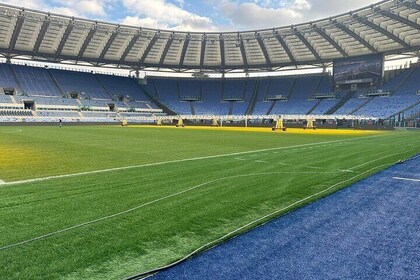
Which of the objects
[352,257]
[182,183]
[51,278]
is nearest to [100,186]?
[182,183]

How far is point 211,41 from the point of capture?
69000mm

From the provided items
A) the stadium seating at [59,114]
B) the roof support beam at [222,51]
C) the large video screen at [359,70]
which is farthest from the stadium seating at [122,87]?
the large video screen at [359,70]

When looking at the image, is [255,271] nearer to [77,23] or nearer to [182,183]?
[182,183]

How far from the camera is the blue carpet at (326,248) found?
3.67m

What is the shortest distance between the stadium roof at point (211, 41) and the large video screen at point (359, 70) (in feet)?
5.33

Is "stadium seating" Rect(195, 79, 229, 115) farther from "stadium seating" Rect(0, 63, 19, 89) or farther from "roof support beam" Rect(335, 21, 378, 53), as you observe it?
"stadium seating" Rect(0, 63, 19, 89)

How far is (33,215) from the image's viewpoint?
544 cm

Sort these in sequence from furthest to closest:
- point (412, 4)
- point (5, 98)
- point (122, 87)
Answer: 1. point (122, 87)
2. point (5, 98)
3. point (412, 4)

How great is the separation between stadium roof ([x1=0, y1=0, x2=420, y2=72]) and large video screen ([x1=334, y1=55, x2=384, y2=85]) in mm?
1625

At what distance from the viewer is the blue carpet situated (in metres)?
Result: 3.67

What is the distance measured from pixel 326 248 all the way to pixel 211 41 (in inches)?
2729

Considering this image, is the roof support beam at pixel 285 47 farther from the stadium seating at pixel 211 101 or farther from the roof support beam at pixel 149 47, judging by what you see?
the roof support beam at pixel 149 47

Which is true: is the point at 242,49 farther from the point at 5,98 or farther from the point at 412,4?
the point at 5,98

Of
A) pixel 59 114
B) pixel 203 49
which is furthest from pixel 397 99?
pixel 59 114
